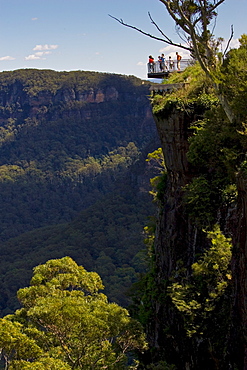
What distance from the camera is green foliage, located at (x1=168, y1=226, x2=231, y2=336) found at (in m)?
11.0

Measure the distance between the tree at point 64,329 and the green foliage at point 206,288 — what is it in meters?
1.39

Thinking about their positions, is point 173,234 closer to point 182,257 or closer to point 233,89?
point 182,257

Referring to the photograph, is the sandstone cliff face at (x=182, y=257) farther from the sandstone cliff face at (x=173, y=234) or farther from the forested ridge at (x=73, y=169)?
the forested ridge at (x=73, y=169)

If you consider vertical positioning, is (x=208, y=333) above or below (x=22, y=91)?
below

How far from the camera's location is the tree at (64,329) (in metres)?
10.3

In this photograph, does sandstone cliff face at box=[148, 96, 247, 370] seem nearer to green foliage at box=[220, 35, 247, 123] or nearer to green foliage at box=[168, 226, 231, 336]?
green foliage at box=[168, 226, 231, 336]

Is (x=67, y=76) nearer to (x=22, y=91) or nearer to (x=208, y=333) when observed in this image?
(x=22, y=91)

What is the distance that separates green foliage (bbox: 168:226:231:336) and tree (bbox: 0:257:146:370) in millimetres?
1390

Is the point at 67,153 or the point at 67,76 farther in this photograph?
the point at 67,76

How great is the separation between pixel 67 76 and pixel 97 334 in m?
157

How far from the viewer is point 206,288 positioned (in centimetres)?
1167

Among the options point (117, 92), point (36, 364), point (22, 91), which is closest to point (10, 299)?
point (36, 364)

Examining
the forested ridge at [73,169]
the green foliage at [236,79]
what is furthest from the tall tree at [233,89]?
the forested ridge at [73,169]

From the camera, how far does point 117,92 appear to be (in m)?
154
